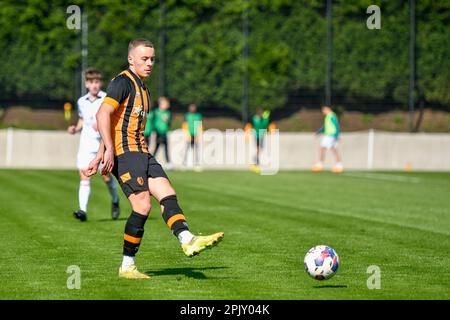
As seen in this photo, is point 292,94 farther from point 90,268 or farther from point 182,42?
point 90,268

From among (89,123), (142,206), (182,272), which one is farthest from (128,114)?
(89,123)

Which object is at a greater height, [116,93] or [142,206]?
[116,93]

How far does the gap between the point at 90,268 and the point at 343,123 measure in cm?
2893

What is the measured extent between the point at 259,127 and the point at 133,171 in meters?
27.4

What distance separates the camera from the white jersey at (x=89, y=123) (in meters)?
15.2

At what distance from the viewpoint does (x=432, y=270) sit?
10195 mm

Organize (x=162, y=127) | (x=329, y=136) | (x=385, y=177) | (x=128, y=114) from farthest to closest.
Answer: (x=329, y=136) → (x=162, y=127) → (x=385, y=177) → (x=128, y=114)

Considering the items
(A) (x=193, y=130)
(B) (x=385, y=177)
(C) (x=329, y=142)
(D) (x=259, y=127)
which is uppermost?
(D) (x=259, y=127)

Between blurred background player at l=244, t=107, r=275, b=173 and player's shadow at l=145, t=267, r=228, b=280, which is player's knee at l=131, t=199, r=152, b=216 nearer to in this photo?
player's shadow at l=145, t=267, r=228, b=280

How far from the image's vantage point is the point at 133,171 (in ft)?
30.7

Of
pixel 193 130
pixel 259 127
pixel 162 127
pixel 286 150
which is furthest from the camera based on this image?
pixel 259 127

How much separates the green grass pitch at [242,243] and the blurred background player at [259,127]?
1148cm

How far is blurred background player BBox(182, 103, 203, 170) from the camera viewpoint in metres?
35.4

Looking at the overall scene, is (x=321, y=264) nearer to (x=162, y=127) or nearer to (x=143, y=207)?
(x=143, y=207)
